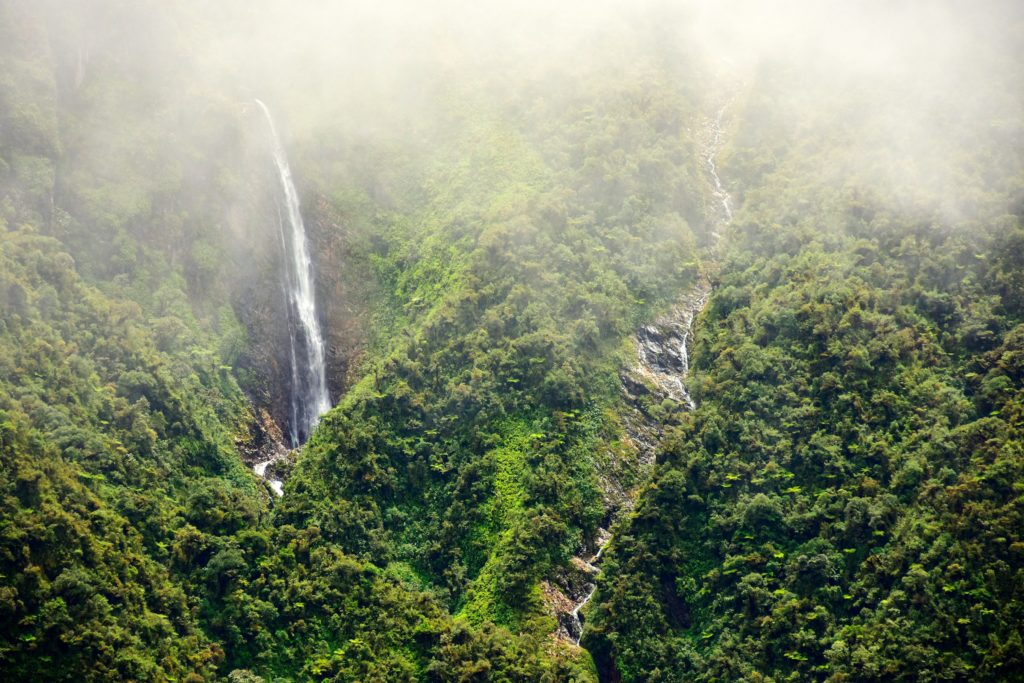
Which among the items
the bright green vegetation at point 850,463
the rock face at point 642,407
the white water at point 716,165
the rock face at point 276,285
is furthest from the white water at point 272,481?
the white water at point 716,165

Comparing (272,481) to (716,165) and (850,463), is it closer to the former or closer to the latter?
(850,463)

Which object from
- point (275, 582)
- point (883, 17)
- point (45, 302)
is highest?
point (883, 17)

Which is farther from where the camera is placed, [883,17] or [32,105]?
[883,17]

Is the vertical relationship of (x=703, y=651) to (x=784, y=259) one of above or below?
below

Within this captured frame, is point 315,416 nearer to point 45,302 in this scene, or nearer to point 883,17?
point 45,302

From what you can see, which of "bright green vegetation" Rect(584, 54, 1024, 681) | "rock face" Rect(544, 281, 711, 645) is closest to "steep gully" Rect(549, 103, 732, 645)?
"rock face" Rect(544, 281, 711, 645)

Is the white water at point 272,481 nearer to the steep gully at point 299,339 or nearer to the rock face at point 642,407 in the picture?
the steep gully at point 299,339

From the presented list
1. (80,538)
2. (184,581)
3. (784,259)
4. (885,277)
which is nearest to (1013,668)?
Result: (885,277)
